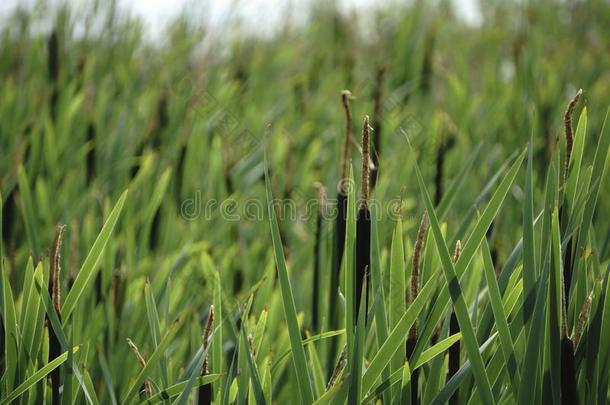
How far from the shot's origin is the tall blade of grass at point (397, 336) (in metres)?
0.56

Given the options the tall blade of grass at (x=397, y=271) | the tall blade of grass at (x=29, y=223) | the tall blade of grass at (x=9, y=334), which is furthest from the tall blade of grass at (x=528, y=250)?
the tall blade of grass at (x=29, y=223)

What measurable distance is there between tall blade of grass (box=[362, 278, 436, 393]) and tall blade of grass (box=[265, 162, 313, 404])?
0.05 meters

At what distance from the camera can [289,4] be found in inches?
105

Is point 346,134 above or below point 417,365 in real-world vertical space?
above

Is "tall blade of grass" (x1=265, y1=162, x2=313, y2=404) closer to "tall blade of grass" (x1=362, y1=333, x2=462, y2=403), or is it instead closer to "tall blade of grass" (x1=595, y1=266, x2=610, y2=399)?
"tall blade of grass" (x1=362, y1=333, x2=462, y2=403)

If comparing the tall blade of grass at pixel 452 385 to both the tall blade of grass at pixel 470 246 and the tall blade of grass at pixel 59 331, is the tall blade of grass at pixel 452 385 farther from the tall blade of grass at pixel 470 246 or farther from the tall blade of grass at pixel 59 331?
the tall blade of grass at pixel 59 331

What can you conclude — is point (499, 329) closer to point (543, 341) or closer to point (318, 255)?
point (543, 341)

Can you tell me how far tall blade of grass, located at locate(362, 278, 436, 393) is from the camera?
1.84ft

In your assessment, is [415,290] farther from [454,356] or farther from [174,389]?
[174,389]

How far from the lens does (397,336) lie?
1.86 ft

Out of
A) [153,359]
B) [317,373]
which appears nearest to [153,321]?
[153,359]

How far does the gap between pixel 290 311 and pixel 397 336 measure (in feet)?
0.29

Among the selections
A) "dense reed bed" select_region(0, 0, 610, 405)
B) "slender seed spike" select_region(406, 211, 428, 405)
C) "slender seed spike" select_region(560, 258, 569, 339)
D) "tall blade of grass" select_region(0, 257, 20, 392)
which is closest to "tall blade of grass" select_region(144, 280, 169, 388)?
"dense reed bed" select_region(0, 0, 610, 405)

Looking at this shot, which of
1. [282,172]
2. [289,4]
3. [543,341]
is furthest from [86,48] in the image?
[543,341]
